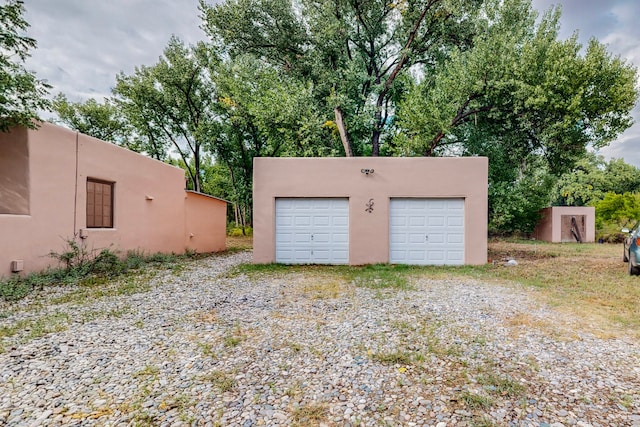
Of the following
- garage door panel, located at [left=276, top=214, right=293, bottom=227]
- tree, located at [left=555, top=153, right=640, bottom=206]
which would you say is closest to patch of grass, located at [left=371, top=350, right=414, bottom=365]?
garage door panel, located at [left=276, top=214, right=293, bottom=227]

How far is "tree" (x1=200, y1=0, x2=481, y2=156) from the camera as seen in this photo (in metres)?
12.6

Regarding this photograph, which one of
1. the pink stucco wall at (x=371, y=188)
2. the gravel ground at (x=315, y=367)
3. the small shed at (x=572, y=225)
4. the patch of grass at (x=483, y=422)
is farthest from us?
the small shed at (x=572, y=225)

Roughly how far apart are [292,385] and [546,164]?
12.3 meters

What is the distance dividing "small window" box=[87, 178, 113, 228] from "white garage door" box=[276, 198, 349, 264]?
4.45 m

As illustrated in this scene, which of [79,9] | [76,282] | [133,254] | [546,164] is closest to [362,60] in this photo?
[546,164]

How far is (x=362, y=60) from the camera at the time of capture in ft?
47.8

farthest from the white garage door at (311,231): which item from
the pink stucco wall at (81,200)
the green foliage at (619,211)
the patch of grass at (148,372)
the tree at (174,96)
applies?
the green foliage at (619,211)

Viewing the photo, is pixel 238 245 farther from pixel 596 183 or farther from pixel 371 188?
pixel 596 183

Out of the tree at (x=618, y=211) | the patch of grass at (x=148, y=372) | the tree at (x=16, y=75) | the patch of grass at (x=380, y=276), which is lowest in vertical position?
the patch of grass at (x=148, y=372)

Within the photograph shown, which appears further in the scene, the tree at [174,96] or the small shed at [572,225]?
the tree at [174,96]

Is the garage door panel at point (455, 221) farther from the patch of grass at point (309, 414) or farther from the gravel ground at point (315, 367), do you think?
the patch of grass at point (309, 414)

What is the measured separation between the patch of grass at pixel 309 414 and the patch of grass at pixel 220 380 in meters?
0.63

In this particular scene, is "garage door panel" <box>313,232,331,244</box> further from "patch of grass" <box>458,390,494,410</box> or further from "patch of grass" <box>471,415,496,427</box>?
"patch of grass" <box>471,415,496,427</box>

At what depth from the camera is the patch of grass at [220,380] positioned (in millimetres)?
2504
